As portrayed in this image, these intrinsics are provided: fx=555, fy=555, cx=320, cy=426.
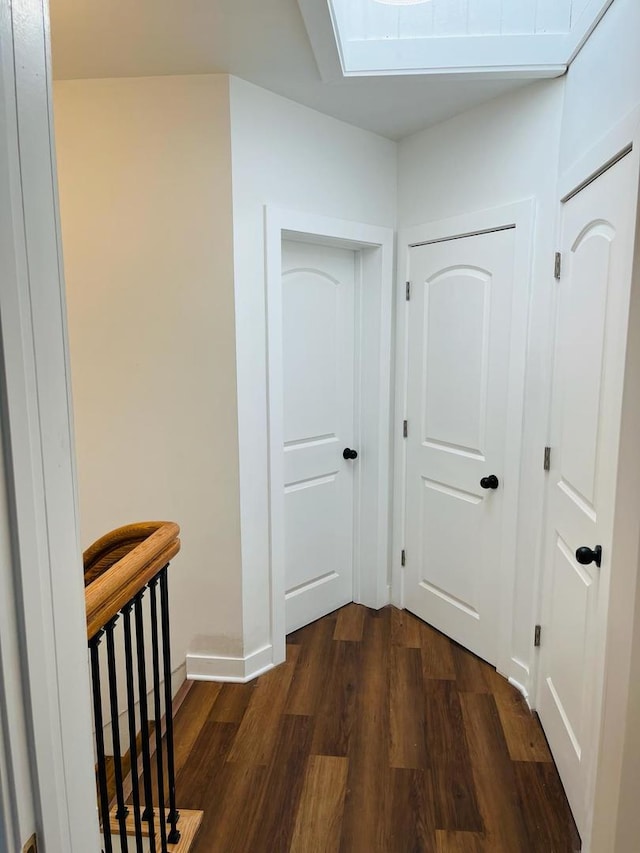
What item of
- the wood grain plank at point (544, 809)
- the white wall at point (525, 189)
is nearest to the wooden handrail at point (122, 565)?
the wood grain plank at point (544, 809)

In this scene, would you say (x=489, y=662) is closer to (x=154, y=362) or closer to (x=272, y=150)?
(x=154, y=362)

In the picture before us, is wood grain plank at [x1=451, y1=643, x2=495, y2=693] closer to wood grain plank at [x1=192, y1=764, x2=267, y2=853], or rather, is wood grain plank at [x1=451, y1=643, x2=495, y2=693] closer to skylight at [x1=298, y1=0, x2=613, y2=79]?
wood grain plank at [x1=192, y1=764, x2=267, y2=853]

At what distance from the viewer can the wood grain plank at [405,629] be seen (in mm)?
2768

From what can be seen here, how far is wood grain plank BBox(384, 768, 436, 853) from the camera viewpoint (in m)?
1.68

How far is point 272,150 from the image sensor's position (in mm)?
2342

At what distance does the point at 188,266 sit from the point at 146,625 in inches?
63.1

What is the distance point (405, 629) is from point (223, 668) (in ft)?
3.18

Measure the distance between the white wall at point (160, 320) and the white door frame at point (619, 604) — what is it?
4.73 ft

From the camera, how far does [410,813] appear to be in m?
1.79

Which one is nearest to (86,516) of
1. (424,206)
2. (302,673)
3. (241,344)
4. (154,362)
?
(154,362)

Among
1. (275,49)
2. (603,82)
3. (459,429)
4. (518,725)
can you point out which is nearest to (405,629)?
(518,725)

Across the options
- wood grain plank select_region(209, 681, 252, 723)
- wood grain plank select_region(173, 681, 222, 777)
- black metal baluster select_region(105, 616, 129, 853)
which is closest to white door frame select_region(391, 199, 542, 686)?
wood grain plank select_region(209, 681, 252, 723)

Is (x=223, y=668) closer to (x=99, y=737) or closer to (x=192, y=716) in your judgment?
(x=192, y=716)

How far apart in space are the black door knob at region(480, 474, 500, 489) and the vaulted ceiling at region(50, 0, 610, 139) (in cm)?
159
